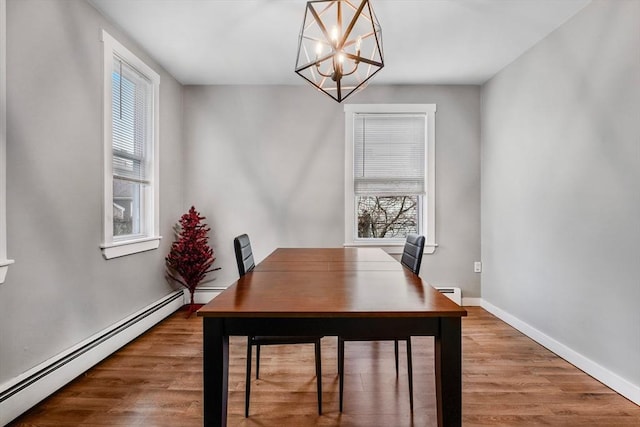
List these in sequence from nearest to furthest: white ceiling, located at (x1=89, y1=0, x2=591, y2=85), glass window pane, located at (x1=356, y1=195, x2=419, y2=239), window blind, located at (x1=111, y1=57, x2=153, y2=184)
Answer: white ceiling, located at (x1=89, y1=0, x2=591, y2=85), window blind, located at (x1=111, y1=57, x2=153, y2=184), glass window pane, located at (x1=356, y1=195, x2=419, y2=239)

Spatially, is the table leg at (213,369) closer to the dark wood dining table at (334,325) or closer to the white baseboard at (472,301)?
the dark wood dining table at (334,325)

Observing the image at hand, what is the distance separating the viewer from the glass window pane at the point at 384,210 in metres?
4.29

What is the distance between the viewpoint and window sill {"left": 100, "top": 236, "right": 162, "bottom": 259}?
2.73 m

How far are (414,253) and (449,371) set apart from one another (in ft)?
3.50

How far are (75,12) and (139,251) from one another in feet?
6.13

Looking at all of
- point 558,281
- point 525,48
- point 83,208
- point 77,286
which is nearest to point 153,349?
point 77,286

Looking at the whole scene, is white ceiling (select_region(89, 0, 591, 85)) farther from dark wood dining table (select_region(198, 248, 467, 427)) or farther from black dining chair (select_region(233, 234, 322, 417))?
dark wood dining table (select_region(198, 248, 467, 427))

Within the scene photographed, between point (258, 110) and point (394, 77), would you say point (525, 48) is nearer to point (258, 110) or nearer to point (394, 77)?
point (394, 77)

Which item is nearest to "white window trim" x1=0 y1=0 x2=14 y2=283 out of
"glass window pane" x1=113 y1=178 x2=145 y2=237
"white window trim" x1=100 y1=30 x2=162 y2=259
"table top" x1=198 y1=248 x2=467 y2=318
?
"white window trim" x1=100 y1=30 x2=162 y2=259

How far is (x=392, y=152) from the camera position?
421 cm

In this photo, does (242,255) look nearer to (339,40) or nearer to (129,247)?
(339,40)

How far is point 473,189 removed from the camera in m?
4.17

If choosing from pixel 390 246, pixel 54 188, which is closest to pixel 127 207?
pixel 54 188

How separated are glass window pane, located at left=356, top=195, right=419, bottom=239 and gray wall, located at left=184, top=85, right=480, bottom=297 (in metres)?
0.27
